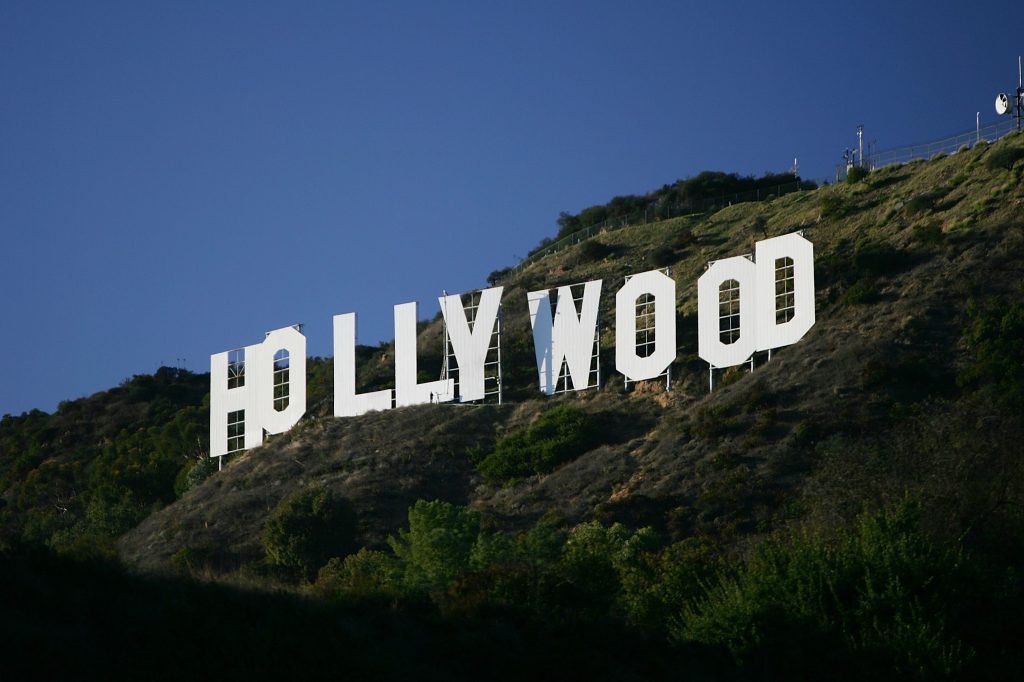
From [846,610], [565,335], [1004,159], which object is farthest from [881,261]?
[846,610]

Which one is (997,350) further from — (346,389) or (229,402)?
(229,402)

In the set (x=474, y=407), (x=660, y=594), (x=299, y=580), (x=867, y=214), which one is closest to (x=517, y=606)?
(x=660, y=594)

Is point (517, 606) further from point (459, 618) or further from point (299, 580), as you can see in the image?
point (299, 580)

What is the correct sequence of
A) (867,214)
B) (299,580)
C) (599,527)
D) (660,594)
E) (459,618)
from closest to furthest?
(459,618)
(660,594)
(599,527)
(299,580)
(867,214)

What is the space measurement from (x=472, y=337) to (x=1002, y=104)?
28.7 meters

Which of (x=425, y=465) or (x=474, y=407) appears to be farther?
(x=474, y=407)

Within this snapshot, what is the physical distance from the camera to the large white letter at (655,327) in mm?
60125

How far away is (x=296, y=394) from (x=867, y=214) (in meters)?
28.0

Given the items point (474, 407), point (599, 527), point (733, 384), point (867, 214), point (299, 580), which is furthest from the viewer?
point (867, 214)

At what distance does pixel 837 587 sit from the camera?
33.2 m

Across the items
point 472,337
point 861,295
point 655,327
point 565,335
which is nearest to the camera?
point 655,327

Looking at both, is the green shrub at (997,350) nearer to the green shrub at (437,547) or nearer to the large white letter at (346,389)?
the green shrub at (437,547)

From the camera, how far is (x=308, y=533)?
5441 cm

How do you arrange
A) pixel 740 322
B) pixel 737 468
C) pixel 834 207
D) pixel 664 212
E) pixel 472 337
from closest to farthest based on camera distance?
pixel 737 468, pixel 740 322, pixel 472 337, pixel 834 207, pixel 664 212
